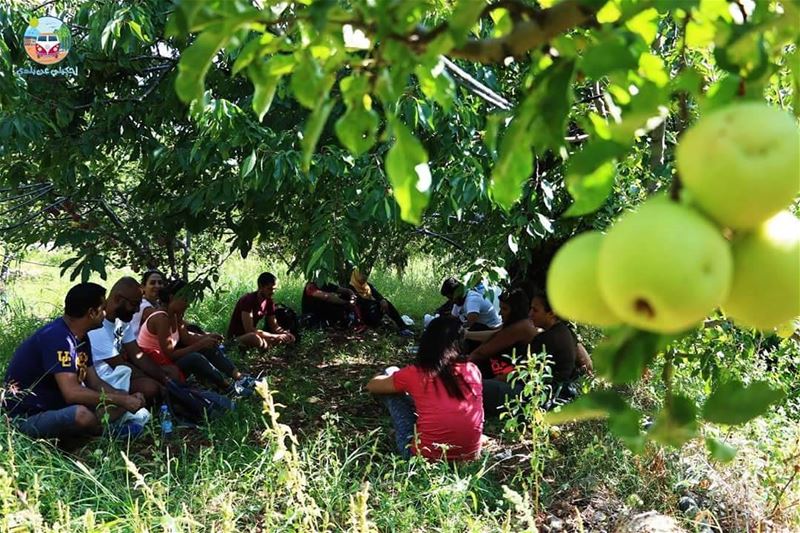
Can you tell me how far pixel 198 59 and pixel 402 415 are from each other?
3.33 m

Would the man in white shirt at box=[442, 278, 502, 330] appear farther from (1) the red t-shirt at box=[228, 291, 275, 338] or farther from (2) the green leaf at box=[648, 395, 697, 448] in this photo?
Answer: (2) the green leaf at box=[648, 395, 697, 448]

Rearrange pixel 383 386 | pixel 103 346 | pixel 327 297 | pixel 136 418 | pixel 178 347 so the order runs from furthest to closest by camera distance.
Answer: pixel 327 297, pixel 178 347, pixel 103 346, pixel 136 418, pixel 383 386

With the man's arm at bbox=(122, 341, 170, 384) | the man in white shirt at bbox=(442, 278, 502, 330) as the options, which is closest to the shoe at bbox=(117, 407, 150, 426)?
the man's arm at bbox=(122, 341, 170, 384)

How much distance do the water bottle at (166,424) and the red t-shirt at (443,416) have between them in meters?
1.41

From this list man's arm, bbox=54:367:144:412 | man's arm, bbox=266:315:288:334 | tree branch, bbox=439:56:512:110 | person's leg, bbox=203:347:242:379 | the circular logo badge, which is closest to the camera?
→ tree branch, bbox=439:56:512:110

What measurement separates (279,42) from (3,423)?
3.44m

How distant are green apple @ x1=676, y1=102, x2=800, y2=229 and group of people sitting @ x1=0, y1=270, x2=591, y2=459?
2.89 m

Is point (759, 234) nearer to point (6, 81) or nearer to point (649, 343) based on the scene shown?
point (649, 343)

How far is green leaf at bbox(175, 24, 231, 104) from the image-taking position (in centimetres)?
85

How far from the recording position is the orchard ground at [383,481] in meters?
2.79

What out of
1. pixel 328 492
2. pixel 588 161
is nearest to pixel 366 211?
pixel 328 492

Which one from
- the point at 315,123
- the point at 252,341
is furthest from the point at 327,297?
the point at 315,123

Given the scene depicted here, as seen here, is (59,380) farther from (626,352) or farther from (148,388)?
(626,352)

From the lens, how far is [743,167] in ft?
1.94
